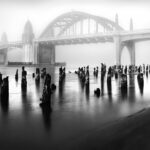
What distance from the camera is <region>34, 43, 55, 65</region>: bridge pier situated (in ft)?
376

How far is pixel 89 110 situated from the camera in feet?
33.7

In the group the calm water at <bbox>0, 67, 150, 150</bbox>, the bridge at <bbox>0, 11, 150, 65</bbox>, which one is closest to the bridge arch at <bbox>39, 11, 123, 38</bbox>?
the bridge at <bbox>0, 11, 150, 65</bbox>

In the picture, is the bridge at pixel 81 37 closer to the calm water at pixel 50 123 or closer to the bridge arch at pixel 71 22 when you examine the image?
the bridge arch at pixel 71 22

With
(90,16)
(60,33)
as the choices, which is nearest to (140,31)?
(90,16)

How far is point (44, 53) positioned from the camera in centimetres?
12400

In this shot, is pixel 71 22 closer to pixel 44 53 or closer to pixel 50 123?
pixel 44 53

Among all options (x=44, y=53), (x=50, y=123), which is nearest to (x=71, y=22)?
(x=44, y=53)

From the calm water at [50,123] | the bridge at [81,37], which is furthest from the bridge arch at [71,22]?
the calm water at [50,123]

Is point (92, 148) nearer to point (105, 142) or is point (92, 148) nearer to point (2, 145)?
point (105, 142)

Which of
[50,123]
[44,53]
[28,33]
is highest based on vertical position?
[28,33]

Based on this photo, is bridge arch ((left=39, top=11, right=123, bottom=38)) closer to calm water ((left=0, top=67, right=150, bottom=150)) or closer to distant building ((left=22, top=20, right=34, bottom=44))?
distant building ((left=22, top=20, right=34, bottom=44))

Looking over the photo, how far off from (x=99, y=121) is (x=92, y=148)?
115 inches

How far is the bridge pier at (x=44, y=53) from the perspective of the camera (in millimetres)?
114744

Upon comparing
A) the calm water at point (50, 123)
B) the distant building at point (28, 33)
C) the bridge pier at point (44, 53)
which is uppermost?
Result: the distant building at point (28, 33)
